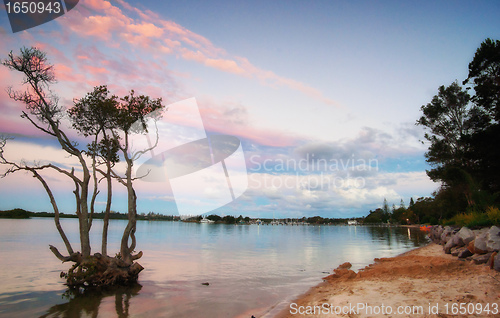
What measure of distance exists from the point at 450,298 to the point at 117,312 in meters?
→ 11.3

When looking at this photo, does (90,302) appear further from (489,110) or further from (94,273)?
(489,110)

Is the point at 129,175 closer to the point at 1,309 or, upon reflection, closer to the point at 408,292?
the point at 1,309

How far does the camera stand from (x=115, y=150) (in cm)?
1703

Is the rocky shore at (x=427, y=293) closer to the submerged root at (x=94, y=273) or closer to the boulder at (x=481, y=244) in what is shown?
the boulder at (x=481, y=244)

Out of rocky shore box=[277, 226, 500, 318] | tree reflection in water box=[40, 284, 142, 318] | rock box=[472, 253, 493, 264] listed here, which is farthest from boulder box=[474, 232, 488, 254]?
tree reflection in water box=[40, 284, 142, 318]

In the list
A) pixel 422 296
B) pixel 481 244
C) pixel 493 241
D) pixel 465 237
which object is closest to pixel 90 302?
pixel 422 296

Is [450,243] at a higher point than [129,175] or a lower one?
lower

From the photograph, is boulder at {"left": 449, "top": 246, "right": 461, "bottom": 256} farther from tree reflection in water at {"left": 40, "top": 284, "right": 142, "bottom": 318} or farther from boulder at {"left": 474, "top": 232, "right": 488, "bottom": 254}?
tree reflection in water at {"left": 40, "top": 284, "right": 142, "bottom": 318}

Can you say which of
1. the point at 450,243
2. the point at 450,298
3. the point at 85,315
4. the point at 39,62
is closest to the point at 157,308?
the point at 85,315

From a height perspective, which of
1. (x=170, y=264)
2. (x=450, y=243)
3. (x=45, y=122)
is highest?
(x=45, y=122)

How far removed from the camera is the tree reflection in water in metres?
11.0

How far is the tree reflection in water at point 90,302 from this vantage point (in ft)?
36.0

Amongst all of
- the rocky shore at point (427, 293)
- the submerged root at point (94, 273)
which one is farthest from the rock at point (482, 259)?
the submerged root at point (94, 273)

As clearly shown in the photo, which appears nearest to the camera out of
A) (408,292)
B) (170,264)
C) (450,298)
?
(450,298)
